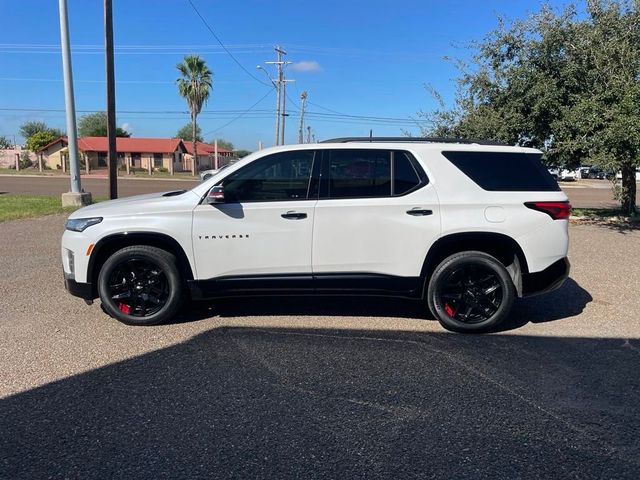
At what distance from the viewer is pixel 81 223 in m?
5.04

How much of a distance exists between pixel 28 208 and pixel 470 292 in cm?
1365

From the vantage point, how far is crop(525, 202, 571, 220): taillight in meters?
5.00

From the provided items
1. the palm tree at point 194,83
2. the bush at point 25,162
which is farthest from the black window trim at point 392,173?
the bush at point 25,162

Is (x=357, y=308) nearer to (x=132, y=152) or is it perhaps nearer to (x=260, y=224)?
(x=260, y=224)

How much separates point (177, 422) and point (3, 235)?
8.96 meters

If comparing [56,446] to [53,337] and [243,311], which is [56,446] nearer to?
[53,337]

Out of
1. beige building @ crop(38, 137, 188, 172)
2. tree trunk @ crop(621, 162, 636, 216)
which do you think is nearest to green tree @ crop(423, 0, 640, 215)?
tree trunk @ crop(621, 162, 636, 216)

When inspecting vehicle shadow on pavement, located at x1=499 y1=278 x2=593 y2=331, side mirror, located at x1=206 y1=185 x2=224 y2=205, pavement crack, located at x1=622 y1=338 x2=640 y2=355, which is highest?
side mirror, located at x1=206 y1=185 x2=224 y2=205

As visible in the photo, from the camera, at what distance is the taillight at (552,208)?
5000mm

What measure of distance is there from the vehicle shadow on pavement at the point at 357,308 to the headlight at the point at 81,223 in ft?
4.13

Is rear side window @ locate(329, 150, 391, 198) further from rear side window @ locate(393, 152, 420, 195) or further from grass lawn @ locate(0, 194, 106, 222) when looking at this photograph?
grass lawn @ locate(0, 194, 106, 222)

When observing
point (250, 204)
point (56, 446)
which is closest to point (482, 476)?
point (56, 446)

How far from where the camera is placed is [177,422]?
334cm

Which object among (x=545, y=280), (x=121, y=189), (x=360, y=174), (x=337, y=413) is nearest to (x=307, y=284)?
(x=360, y=174)
